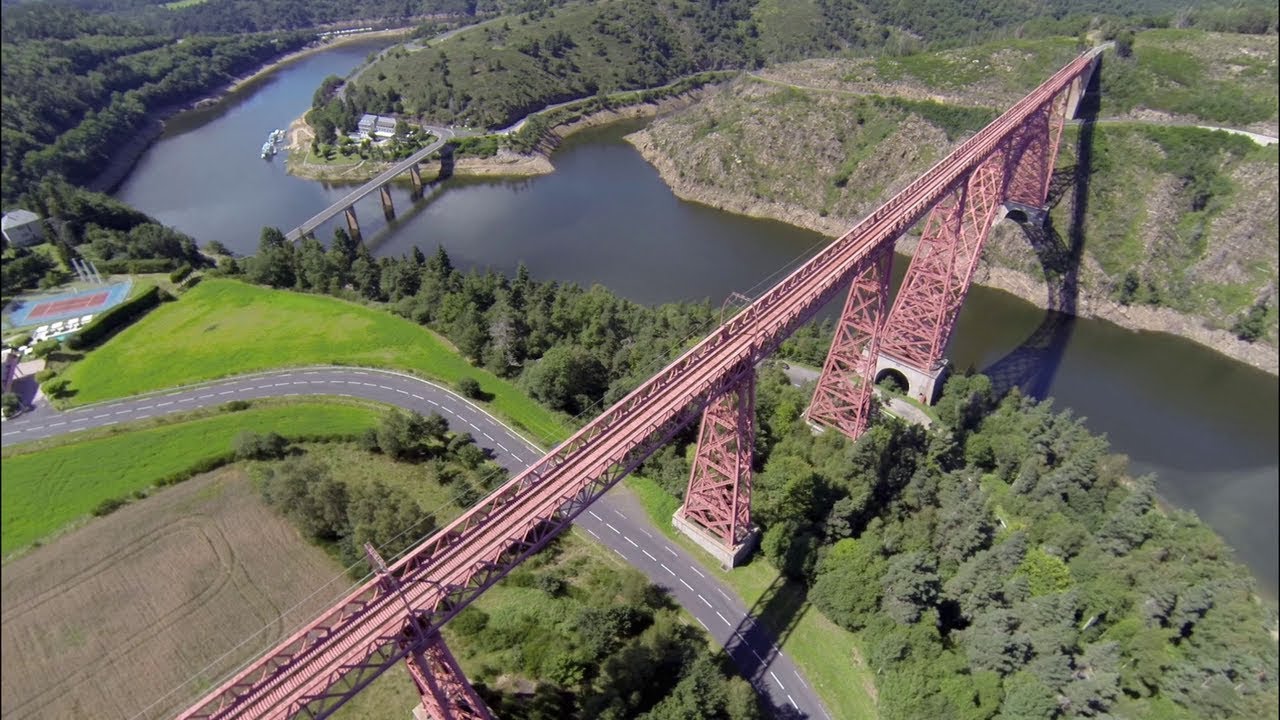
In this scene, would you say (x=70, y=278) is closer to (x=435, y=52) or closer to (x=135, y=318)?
(x=135, y=318)

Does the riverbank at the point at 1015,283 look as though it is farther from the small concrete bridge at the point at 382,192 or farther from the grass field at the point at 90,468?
the small concrete bridge at the point at 382,192

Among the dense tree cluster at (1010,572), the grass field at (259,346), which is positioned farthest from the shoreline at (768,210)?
the grass field at (259,346)

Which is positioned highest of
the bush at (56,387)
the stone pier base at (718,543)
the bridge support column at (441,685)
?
the bush at (56,387)

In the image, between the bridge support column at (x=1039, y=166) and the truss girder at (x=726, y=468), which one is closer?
the truss girder at (x=726, y=468)

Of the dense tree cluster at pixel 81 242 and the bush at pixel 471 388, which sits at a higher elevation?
the dense tree cluster at pixel 81 242

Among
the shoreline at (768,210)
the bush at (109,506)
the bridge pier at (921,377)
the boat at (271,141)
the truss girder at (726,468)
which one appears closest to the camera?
the bush at (109,506)

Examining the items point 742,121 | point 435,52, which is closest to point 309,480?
point 742,121
